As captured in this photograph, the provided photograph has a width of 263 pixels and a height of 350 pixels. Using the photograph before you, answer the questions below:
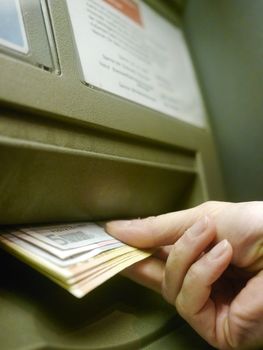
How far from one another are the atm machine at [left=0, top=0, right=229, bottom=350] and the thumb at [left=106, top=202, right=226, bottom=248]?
0.36 ft

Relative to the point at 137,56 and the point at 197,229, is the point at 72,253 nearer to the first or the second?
the point at 197,229

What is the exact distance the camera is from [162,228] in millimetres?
708

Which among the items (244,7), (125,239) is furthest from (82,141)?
(244,7)

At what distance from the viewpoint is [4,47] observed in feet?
1.90

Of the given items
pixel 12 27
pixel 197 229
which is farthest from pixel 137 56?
pixel 197 229

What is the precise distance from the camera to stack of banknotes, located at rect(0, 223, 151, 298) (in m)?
0.51

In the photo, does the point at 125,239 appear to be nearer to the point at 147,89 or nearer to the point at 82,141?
the point at 82,141

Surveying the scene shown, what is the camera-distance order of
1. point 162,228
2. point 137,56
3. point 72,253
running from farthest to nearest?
1. point 137,56
2. point 162,228
3. point 72,253

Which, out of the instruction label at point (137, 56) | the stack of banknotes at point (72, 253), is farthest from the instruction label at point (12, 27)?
the stack of banknotes at point (72, 253)

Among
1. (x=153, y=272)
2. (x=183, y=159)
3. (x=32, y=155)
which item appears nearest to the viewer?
(x=32, y=155)

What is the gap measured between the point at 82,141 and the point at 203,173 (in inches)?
18.9

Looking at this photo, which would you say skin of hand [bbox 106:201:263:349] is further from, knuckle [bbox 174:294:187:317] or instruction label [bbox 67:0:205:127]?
instruction label [bbox 67:0:205:127]

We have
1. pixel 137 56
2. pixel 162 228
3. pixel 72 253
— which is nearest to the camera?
pixel 72 253

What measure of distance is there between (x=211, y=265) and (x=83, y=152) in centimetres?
32
